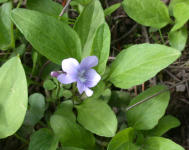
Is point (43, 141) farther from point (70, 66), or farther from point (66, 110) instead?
point (70, 66)

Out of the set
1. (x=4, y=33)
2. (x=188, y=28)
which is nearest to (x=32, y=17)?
(x=4, y=33)

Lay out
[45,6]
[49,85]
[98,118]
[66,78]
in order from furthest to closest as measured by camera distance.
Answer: [45,6] < [49,85] < [98,118] < [66,78]

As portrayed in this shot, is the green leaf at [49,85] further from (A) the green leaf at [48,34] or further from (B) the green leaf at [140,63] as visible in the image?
(B) the green leaf at [140,63]

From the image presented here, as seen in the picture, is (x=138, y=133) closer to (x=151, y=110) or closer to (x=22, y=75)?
(x=151, y=110)

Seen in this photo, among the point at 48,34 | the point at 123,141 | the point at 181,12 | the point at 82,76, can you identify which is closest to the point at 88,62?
the point at 82,76

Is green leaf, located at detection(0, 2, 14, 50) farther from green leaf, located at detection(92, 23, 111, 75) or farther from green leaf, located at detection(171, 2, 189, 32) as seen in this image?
green leaf, located at detection(171, 2, 189, 32)

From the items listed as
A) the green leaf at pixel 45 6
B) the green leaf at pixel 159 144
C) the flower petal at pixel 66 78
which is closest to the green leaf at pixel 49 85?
the flower petal at pixel 66 78
